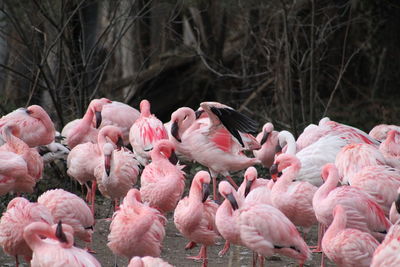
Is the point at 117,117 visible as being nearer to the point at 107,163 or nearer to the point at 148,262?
the point at 107,163

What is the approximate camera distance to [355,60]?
15.5 m

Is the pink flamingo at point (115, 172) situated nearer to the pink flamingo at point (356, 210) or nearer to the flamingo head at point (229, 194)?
the flamingo head at point (229, 194)

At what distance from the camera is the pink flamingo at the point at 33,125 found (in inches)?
319

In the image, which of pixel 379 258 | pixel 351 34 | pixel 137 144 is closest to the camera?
pixel 379 258

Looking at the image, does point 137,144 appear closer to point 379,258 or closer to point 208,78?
point 379,258

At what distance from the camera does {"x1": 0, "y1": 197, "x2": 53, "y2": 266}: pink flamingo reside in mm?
5551

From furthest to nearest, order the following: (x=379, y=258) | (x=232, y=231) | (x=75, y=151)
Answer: (x=75, y=151) < (x=232, y=231) < (x=379, y=258)

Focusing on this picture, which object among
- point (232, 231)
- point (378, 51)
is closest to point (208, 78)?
point (378, 51)

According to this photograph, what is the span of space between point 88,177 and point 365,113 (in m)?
7.69

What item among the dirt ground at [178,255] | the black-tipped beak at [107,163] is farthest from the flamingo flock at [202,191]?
the dirt ground at [178,255]

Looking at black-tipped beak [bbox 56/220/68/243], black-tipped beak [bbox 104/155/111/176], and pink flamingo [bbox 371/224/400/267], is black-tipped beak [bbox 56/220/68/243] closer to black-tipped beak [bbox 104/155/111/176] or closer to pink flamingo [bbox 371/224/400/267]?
pink flamingo [bbox 371/224/400/267]

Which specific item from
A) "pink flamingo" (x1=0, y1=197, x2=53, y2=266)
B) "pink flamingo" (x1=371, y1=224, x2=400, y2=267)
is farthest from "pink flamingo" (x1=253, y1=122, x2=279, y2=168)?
"pink flamingo" (x1=371, y1=224, x2=400, y2=267)

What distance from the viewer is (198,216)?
20.3ft

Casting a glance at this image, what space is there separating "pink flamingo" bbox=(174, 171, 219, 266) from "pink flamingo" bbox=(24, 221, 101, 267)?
148 cm
